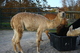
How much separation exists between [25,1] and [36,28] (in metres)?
10.1

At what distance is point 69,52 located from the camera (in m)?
3.31

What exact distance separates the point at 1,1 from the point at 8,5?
76 centimetres

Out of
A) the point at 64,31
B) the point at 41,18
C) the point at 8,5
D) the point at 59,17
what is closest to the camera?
the point at 59,17

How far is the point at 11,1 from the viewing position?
12.5m

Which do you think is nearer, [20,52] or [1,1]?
[20,52]

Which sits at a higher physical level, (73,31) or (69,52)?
(73,31)

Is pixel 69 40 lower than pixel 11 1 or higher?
lower

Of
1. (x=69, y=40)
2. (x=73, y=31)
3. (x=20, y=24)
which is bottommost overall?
(x=69, y=40)

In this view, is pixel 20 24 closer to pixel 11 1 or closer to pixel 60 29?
pixel 60 29

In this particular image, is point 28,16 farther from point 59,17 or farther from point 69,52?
point 69,52

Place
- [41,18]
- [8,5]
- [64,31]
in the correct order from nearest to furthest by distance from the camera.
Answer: [41,18] < [64,31] < [8,5]

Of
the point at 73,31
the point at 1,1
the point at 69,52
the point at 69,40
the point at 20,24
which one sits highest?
the point at 1,1

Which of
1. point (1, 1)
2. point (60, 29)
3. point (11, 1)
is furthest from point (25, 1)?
point (60, 29)

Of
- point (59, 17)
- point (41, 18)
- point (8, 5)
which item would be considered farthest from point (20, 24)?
point (8, 5)
